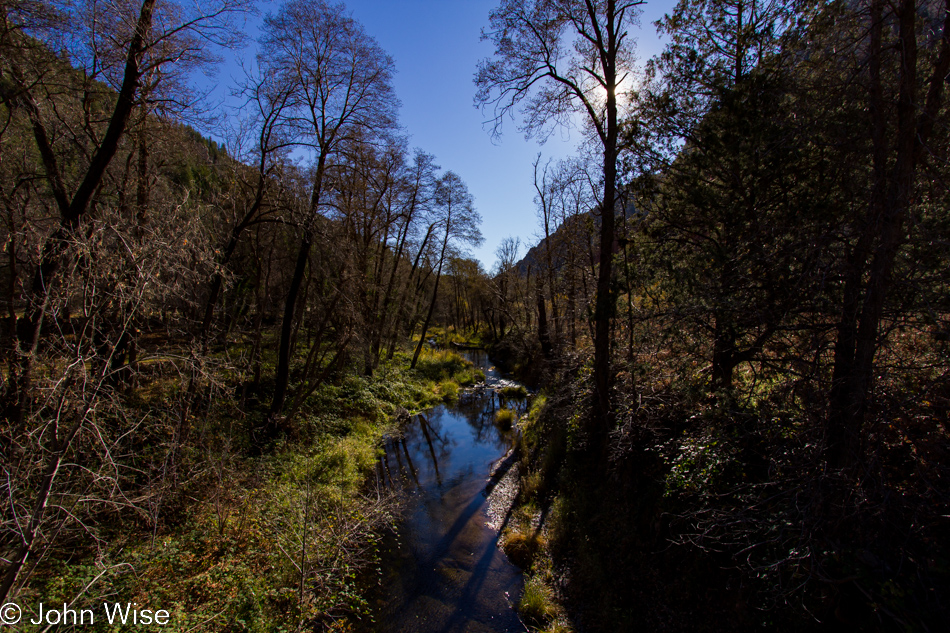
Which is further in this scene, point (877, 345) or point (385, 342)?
point (385, 342)

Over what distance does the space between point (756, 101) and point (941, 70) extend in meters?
2.35

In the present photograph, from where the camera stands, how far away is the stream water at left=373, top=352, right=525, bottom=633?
A: 6219 mm

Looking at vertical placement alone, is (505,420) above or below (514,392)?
below

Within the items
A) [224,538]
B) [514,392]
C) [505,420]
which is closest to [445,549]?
[224,538]

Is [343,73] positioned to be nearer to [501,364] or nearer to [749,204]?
[749,204]

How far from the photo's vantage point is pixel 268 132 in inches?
366

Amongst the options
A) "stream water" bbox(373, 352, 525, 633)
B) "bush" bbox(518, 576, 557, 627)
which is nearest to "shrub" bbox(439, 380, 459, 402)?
"stream water" bbox(373, 352, 525, 633)

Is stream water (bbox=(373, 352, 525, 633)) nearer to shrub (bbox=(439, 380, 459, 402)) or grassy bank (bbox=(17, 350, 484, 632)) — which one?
grassy bank (bbox=(17, 350, 484, 632))

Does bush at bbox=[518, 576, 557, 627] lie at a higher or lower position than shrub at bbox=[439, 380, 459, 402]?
lower

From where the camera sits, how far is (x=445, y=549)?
7.98m

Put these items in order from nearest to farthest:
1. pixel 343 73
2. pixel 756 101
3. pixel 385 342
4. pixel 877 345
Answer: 1. pixel 877 345
2. pixel 756 101
3. pixel 343 73
4. pixel 385 342

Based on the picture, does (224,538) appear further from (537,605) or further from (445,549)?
(537,605)

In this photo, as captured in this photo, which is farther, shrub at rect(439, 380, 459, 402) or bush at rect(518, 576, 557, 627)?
shrub at rect(439, 380, 459, 402)

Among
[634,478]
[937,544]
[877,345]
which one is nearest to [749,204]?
[877,345]
